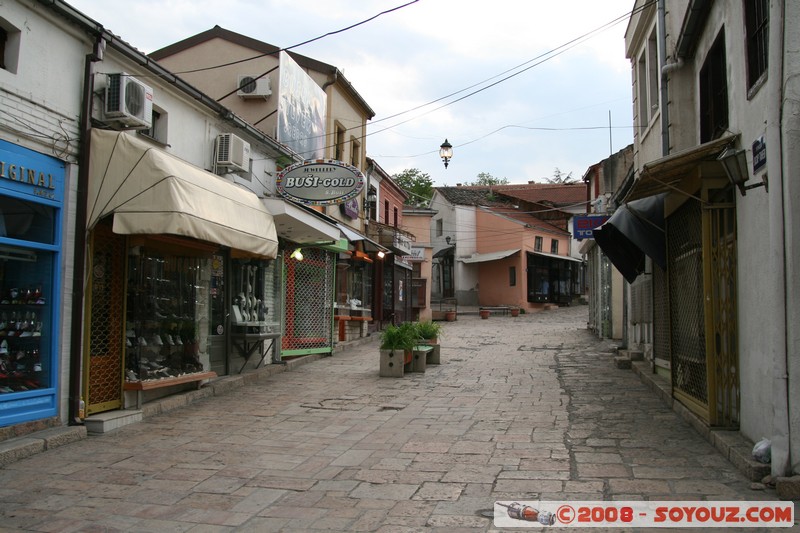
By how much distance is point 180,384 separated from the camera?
968cm

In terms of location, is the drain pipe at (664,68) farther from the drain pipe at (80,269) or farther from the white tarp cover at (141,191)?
the drain pipe at (80,269)

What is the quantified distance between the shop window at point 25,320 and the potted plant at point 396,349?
20.6 feet

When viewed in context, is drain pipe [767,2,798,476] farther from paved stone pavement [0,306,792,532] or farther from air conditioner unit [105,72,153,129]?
air conditioner unit [105,72,153,129]

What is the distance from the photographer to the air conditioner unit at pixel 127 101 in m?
7.76

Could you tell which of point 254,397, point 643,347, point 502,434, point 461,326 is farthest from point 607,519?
point 461,326

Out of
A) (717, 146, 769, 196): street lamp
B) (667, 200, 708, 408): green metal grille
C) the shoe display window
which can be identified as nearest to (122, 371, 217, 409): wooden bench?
the shoe display window

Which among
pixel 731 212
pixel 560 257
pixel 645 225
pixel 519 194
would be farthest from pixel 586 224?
pixel 519 194

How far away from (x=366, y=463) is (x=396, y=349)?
6.06m

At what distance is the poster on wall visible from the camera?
13.8 meters

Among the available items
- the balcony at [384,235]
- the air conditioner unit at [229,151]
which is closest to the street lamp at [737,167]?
the air conditioner unit at [229,151]

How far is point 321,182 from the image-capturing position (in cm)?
1168

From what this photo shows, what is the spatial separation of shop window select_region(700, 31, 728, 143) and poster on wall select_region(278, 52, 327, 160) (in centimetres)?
821

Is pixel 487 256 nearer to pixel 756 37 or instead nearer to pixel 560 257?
pixel 560 257

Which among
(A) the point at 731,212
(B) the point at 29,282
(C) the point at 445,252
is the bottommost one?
(B) the point at 29,282
